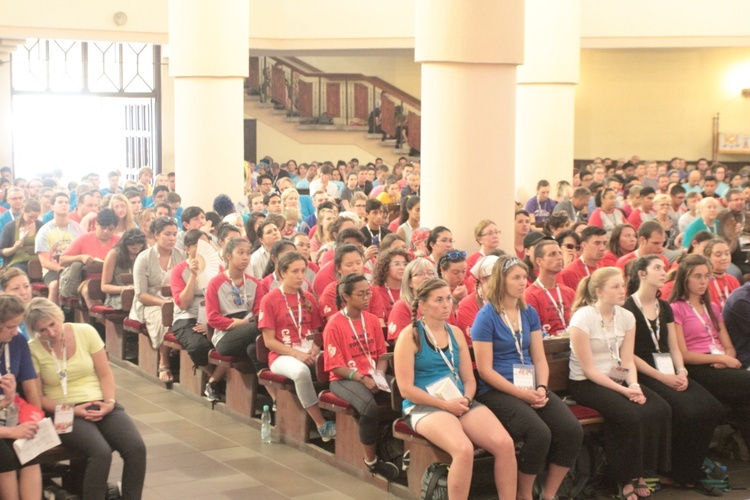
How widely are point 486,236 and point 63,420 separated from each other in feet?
13.3

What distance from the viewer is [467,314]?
7.13 meters

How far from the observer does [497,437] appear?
5.80 metres

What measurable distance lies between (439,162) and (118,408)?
3.98m

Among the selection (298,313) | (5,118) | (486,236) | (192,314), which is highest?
(5,118)

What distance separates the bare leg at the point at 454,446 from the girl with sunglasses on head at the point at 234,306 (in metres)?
2.34

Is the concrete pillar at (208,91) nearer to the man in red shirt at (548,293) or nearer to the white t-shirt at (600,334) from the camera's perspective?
the man in red shirt at (548,293)

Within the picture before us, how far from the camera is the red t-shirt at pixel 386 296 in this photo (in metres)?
7.75

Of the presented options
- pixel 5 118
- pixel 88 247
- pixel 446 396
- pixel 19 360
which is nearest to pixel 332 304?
pixel 446 396

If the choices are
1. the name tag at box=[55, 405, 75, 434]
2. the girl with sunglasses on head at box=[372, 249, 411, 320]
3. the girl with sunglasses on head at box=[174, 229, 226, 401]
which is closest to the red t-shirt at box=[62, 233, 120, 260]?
the girl with sunglasses on head at box=[174, 229, 226, 401]

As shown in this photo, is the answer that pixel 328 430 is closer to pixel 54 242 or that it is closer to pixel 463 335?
pixel 463 335

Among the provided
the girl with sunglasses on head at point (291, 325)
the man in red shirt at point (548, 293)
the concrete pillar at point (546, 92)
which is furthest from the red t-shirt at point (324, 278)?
the concrete pillar at point (546, 92)

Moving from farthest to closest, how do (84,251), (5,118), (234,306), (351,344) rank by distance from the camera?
(5,118), (84,251), (234,306), (351,344)

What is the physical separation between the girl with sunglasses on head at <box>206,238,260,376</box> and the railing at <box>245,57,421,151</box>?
53.4ft

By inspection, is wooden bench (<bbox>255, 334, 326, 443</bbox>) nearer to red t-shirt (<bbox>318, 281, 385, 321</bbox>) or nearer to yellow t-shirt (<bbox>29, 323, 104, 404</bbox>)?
red t-shirt (<bbox>318, 281, 385, 321</bbox>)
